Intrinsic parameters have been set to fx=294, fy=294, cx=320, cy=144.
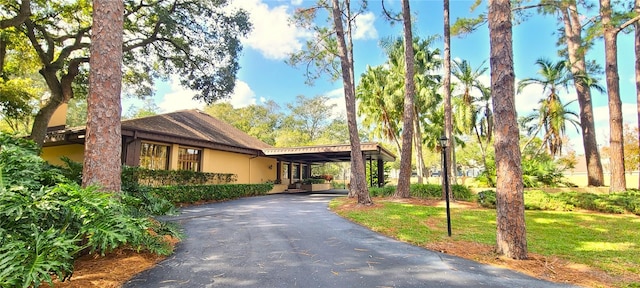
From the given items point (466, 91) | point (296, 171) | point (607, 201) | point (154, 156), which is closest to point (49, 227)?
point (154, 156)

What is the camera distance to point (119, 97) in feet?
15.3

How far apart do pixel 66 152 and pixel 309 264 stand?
15.0 metres

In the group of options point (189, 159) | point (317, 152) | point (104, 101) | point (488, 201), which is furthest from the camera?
point (317, 152)

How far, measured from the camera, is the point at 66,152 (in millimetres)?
13547

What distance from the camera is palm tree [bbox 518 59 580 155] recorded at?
15.7 metres

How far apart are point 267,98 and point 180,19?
25.5 m

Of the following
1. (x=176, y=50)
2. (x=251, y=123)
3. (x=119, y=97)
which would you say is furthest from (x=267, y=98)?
(x=119, y=97)

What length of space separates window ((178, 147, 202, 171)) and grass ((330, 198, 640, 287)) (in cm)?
804

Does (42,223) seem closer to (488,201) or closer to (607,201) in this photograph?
(488,201)

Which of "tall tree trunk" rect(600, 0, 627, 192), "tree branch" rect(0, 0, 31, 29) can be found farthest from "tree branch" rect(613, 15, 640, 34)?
"tree branch" rect(0, 0, 31, 29)

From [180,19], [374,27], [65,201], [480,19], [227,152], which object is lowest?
[65,201]

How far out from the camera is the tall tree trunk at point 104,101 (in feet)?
14.0

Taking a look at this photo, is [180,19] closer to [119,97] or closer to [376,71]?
[119,97]

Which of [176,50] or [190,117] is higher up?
[176,50]
